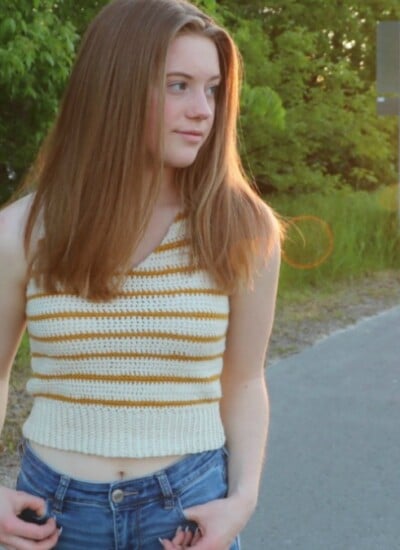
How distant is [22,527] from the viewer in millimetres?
1872

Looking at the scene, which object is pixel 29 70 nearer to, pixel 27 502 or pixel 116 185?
pixel 116 185

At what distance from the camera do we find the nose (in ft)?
6.38

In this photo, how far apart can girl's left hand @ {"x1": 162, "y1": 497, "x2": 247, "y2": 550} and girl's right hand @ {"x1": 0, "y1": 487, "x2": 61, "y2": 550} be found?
0.62ft

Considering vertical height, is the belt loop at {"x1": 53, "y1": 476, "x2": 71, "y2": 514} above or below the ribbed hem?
below

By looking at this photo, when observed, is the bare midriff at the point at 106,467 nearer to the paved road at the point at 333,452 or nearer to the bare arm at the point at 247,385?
the bare arm at the point at 247,385

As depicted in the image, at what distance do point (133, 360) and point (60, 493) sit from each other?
25 centimetres

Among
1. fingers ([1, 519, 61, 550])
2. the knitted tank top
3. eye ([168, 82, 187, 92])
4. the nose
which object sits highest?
eye ([168, 82, 187, 92])

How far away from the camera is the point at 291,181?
16391mm

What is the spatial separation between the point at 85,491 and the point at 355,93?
639 inches

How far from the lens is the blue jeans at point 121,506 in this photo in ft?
6.23

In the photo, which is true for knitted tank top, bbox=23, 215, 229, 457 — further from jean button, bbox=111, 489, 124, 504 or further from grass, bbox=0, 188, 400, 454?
grass, bbox=0, 188, 400, 454

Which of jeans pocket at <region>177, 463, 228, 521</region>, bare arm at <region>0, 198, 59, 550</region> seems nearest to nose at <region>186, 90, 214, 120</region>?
bare arm at <region>0, 198, 59, 550</region>

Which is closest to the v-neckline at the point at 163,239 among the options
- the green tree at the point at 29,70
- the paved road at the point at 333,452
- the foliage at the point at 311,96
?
the paved road at the point at 333,452

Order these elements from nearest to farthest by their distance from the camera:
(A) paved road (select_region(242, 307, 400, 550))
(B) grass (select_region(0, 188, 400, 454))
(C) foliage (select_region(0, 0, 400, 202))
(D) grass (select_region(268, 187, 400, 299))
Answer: (A) paved road (select_region(242, 307, 400, 550)), (B) grass (select_region(0, 188, 400, 454)), (D) grass (select_region(268, 187, 400, 299)), (C) foliage (select_region(0, 0, 400, 202))
